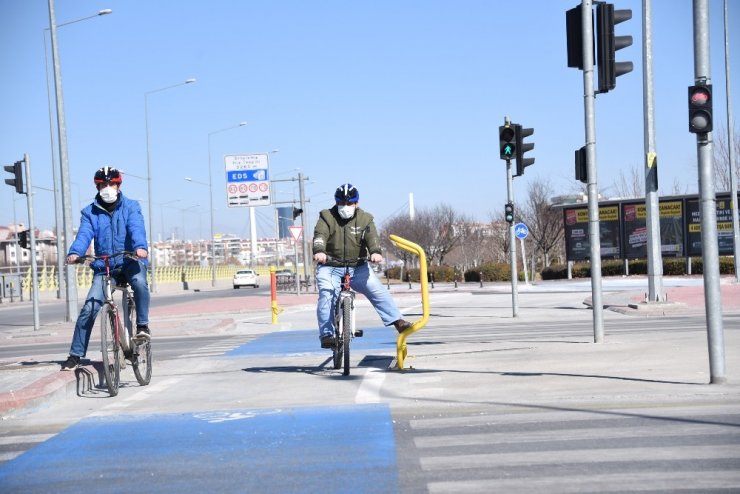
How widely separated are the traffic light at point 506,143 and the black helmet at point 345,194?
31.0 feet

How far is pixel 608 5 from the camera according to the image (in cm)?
1218

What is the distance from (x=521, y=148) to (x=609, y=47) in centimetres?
724

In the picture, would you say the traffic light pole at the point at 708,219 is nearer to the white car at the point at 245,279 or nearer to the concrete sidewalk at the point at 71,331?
the concrete sidewalk at the point at 71,331

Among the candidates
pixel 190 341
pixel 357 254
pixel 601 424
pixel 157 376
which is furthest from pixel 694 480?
pixel 190 341

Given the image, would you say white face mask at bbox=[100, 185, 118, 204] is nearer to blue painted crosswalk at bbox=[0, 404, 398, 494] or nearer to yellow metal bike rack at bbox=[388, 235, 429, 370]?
blue painted crosswalk at bbox=[0, 404, 398, 494]

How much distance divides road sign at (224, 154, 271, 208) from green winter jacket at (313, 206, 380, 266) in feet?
113

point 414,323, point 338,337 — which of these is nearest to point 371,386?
point 338,337

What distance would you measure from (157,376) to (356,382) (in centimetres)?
281

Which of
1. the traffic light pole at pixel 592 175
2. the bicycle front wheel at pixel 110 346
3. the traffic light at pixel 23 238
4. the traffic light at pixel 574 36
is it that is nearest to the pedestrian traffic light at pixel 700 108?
the traffic light pole at pixel 592 175

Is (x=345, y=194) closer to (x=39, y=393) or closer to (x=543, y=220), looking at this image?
(x=39, y=393)

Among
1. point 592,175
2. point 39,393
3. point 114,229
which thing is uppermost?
point 592,175

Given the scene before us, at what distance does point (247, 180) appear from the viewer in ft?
146

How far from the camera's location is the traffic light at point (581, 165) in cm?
1277

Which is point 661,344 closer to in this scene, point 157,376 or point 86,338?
point 157,376
